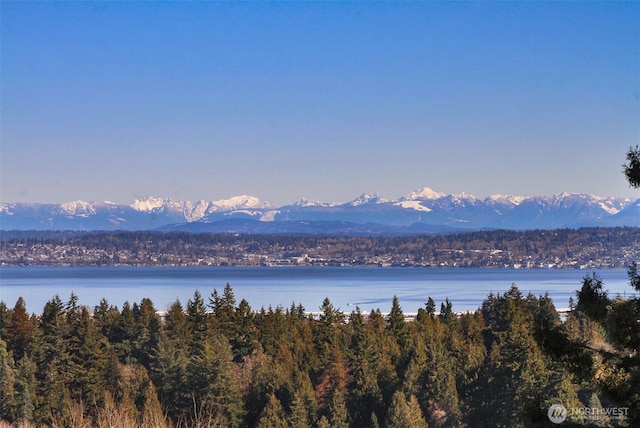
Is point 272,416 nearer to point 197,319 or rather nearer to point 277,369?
point 277,369

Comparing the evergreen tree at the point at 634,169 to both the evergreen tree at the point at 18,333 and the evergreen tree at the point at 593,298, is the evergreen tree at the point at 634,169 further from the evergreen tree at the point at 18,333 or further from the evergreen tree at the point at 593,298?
the evergreen tree at the point at 18,333

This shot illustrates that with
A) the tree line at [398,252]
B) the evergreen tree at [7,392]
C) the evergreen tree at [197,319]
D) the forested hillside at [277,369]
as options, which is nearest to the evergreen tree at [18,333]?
the forested hillside at [277,369]

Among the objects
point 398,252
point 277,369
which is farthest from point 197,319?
point 398,252

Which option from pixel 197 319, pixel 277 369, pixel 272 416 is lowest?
pixel 272 416

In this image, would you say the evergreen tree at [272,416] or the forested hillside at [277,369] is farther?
the forested hillside at [277,369]

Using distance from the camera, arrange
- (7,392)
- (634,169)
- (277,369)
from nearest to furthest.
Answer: (634,169), (7,392), (277,369)

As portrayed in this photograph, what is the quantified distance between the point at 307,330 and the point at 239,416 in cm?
797

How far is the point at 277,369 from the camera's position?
82.4ft

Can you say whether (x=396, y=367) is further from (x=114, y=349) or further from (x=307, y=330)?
(x=114, y=349)

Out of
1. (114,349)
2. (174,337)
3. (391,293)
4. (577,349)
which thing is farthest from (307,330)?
(391,293)

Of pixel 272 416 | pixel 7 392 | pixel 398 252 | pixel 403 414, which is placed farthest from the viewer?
pixel 398 252

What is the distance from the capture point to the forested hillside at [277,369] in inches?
884

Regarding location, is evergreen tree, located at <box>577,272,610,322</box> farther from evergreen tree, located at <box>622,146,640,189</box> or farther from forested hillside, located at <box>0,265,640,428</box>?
forested hillside, located at <box>0,265,640,428</box>

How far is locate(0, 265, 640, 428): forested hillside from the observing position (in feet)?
73.7
